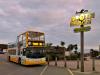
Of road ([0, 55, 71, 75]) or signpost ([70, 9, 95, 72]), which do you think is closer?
road ([0, 55, 71, 75])

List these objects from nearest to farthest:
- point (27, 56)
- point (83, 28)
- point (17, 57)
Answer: point (83, 28)
point (27, 56)
point (17, 57)

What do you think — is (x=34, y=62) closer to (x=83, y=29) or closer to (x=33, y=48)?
(x=33, y=48)

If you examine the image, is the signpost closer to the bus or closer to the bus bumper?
the bus

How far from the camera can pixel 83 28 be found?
24.2 meters

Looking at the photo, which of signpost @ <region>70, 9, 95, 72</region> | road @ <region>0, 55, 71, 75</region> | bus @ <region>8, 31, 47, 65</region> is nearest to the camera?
road @ <region>0, 55, 71, 75</region>

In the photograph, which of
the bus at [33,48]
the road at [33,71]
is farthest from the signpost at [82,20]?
the bus at [33,48]

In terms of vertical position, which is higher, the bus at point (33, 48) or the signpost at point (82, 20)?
the signpost at point (82, 20)

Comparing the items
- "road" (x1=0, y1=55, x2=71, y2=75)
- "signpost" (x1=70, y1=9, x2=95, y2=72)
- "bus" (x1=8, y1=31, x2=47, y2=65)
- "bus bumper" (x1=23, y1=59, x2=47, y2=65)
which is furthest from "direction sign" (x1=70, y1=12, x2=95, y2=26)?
"bus bumper" (x1=23, y1=59, x2=47, y2=65)

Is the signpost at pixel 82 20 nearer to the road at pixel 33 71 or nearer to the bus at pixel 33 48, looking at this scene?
the road at pixel 33 71

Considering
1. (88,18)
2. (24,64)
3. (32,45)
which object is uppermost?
(88,18)

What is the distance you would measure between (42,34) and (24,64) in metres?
4.34

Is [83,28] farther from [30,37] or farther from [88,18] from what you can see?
[30,37]

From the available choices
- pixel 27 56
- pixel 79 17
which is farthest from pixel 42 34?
pixel 79 17

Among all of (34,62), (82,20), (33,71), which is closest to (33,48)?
(34,62)
